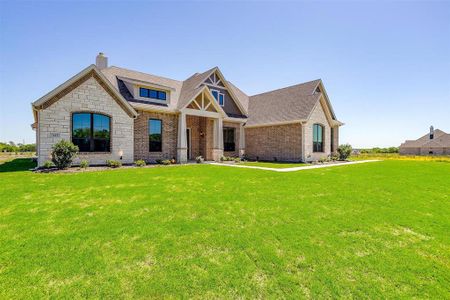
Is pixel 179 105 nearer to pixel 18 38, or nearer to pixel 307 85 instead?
pixel 18 38

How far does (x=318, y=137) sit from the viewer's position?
21641 mm

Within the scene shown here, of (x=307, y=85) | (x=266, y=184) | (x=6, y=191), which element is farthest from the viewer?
(x=307, y=85)

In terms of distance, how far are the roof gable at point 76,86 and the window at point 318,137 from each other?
16468 mm

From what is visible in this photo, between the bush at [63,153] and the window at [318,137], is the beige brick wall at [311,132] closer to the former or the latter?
the window at [318,137]

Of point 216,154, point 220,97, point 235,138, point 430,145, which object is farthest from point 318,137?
point 430,145

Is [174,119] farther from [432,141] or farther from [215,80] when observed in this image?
[432,141]

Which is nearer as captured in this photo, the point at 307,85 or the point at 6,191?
the point at 6,191

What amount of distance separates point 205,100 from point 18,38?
12484 millimetres

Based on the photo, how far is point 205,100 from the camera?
19.8 m

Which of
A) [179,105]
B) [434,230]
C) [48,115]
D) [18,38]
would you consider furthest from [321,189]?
[18,38]

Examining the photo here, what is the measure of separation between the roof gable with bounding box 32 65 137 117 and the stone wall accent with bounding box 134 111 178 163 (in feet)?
5.37

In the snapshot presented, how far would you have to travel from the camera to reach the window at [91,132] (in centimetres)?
1374

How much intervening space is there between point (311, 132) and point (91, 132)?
18.1 meters

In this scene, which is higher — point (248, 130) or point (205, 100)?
point (205, 100)
